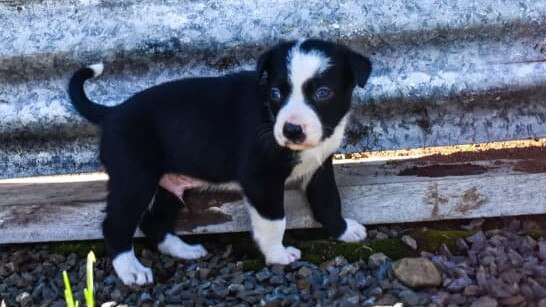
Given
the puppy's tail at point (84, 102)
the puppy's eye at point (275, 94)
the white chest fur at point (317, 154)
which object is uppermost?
the puppy's eye at point (275, 94)

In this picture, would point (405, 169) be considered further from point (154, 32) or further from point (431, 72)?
point (154, 32)

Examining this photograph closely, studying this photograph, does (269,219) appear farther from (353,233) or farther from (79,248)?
(79,248)

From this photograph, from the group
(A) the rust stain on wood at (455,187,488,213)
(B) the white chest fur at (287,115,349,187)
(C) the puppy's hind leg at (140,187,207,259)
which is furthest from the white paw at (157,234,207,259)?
(A) the rust stain on wood at (455,187,488,213)

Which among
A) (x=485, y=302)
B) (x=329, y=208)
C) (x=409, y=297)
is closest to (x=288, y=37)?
(x=329, y=208)

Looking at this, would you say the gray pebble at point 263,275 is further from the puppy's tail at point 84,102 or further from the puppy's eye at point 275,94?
the puppy's tail at point 84,102

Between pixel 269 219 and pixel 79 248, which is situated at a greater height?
pixel 269 219

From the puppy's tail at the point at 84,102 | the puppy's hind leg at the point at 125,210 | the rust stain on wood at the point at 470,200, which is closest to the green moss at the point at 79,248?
the puppy's hind leg at the point at 125,210
